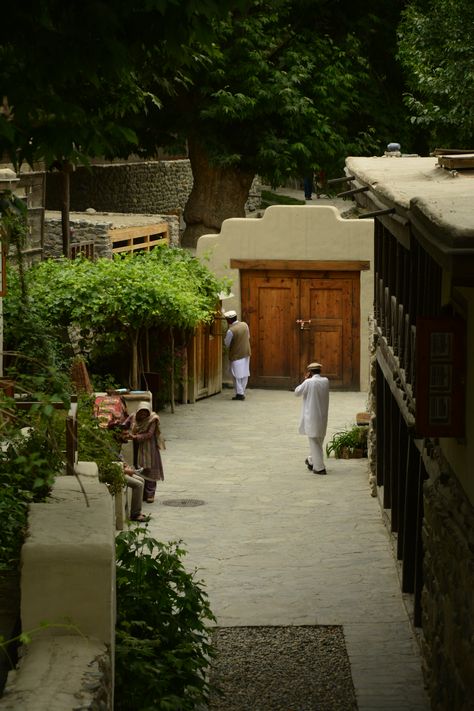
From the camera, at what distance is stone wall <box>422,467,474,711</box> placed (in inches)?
336

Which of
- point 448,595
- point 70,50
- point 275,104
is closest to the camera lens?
point 70,50

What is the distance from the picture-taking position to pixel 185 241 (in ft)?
121

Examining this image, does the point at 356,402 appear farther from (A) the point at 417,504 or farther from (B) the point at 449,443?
(B) the point at 449,443

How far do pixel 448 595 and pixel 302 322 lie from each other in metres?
18.8

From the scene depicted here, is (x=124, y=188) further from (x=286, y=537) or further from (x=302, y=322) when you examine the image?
(x=286, y=537)

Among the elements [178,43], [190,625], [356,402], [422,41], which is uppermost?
[422,41]

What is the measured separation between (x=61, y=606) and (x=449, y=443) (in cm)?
420

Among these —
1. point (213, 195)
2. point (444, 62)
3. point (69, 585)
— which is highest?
point (444, 62)

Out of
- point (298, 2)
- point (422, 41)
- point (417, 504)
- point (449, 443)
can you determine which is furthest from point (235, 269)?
point (449, 443)

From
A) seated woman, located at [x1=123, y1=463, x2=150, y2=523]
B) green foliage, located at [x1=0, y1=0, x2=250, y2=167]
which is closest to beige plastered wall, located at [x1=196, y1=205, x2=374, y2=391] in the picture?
seated woman, located at [x1=123, y1=463, x2=150, y2=523]

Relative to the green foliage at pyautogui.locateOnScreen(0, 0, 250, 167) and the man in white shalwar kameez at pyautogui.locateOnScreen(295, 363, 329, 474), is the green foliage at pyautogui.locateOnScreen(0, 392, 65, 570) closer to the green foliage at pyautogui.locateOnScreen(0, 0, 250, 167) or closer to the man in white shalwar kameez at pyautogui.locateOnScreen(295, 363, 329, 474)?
the green foliage at pyautogui.locateOnScreen(0, 0, 250, 167)

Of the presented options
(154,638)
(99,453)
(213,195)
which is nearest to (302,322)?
(213,195)

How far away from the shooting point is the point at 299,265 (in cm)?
2777

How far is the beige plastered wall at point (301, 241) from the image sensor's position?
27.4 meters
